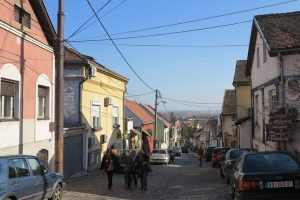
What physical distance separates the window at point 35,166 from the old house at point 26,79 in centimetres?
303

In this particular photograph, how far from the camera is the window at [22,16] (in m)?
16.5

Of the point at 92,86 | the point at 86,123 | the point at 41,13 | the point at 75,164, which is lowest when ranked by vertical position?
the point at 75,164

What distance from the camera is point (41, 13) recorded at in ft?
61.1

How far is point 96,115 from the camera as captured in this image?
29562mm

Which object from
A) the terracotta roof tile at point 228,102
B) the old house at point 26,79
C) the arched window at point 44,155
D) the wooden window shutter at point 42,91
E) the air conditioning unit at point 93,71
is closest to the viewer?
the old house at point 26,79

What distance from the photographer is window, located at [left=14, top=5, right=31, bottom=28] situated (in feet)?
54.0

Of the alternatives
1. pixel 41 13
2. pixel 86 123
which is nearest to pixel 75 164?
pixel 86 123

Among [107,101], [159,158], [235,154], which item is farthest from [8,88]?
[159,158]

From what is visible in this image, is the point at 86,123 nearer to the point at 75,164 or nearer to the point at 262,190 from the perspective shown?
the point at 75,164

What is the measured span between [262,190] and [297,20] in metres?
14.1

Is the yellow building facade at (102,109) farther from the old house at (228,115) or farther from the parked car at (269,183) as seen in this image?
the old house at (228,115)

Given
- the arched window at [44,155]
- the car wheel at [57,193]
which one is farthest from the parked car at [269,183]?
the arched window at [44,155]

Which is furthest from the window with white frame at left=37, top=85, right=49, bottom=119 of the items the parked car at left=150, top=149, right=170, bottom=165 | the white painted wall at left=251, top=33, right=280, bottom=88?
the parked car at left=150, top=149, right=170, bottom=165

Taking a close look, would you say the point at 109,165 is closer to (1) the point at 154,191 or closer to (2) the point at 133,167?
(2) the point at 133,167
